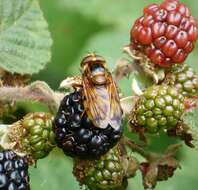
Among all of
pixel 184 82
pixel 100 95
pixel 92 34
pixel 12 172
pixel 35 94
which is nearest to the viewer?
pixel 12 172

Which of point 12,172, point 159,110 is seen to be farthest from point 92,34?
point 12,172

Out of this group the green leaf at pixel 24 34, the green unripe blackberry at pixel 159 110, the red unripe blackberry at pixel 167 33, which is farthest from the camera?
the green leaf at pixel 24 34

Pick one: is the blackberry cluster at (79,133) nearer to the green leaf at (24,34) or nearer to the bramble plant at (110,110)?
the bramble plant at (110,110)

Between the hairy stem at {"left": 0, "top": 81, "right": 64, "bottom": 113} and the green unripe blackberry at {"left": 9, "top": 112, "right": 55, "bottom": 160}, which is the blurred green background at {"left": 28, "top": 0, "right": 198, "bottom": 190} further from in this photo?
the green unripe blackberry at {"left": 9, "top": 112, "right": 55, "bottom": 160}

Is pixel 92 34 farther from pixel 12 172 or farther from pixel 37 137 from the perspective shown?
pixel 12 172

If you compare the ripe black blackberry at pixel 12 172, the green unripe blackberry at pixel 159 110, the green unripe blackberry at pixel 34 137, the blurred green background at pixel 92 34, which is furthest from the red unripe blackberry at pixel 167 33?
the blurred green background at pixel 92 34

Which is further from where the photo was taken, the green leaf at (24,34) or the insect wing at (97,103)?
the green leaf at (24,34)
